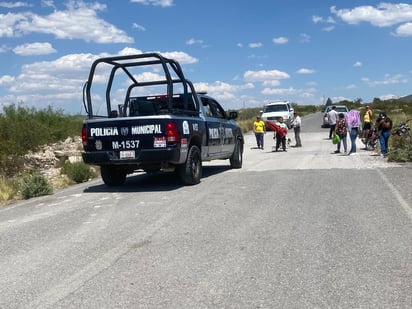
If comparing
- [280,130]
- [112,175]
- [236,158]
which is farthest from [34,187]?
[280,130]

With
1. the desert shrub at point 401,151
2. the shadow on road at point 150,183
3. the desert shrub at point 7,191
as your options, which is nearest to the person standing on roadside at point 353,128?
the desert shrub at point 401,151

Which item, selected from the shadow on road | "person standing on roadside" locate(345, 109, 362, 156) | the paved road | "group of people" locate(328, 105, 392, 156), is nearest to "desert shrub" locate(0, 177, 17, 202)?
the paved road

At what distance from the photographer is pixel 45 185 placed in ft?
35.6

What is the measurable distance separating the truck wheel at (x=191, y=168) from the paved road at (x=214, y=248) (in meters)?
0.52

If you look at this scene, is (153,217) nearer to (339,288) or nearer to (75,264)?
(75,264)

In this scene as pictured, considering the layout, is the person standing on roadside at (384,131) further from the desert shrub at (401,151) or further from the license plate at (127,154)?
the license plate at (127,154)

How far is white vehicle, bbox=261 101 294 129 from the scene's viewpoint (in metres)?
34.2

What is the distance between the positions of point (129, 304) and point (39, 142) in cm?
2498

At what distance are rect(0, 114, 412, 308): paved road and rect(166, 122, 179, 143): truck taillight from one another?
41.1 inches

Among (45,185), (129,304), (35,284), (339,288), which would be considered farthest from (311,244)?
(45,185)

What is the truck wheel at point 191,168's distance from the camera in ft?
35.1

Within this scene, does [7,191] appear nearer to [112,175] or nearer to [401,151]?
[112,175]

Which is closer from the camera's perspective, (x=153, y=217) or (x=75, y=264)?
(x=75, y=264)

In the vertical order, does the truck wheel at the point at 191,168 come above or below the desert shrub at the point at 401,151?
above
